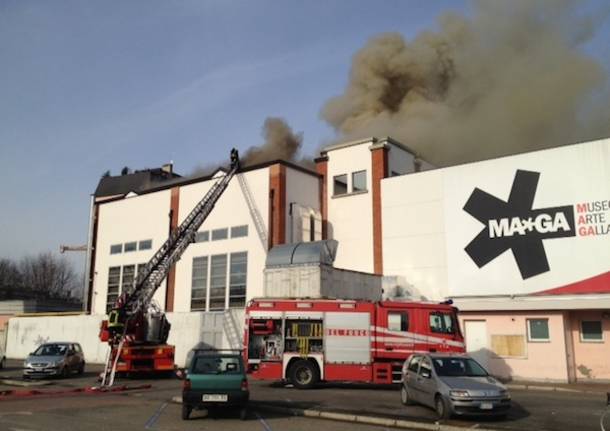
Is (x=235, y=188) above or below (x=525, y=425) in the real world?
above

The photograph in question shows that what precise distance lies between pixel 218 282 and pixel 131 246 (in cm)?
935

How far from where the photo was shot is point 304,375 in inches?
744

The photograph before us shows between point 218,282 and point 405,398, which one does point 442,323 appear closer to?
point 405,398

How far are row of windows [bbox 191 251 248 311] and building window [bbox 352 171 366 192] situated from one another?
7.47 meters

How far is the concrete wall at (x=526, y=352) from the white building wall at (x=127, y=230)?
20.8m

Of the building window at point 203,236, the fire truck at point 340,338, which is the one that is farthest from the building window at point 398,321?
the building window at point 203,236

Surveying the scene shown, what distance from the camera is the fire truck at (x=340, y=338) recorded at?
1888cm

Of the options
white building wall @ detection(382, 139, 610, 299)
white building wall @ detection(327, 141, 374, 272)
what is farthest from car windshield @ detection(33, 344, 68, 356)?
white building wall @ detection(382, 139, 610, 299)

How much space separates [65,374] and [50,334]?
1533cm

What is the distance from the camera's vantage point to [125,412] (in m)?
13.7

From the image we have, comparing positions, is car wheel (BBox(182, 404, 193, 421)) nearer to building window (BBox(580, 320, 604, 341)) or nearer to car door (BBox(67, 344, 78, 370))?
car door (BBox(67, 344, 78, 370))

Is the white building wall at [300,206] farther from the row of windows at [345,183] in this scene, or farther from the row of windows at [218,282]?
the row of windows at [218,282]

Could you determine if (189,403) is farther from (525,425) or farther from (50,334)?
(50,334)

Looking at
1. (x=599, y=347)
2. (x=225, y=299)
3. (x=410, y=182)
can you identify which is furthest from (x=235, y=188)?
(x=599, y=347)
